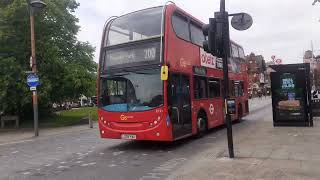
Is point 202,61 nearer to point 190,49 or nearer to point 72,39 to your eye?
point 190,49

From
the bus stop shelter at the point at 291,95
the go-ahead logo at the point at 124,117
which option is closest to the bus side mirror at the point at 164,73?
the go-ahead logo at the point at 124,117

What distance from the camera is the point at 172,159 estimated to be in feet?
38.9

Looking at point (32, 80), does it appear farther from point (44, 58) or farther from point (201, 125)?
point (201, 125)

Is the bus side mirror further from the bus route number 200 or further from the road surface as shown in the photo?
the road surface

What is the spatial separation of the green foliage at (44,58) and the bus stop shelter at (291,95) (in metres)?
13.3

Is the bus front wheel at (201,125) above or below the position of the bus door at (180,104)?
below

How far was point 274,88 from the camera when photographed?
19250 millimetres

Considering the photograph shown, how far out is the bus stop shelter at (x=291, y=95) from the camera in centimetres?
1872

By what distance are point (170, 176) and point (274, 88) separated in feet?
36.0

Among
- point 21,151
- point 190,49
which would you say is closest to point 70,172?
point 21,151

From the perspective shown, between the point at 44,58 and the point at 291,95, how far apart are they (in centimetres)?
1536

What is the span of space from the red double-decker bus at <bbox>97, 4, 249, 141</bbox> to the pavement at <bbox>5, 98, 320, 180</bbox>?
2.38ft

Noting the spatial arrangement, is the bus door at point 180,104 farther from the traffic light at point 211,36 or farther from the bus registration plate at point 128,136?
the traffic light at point 211,36

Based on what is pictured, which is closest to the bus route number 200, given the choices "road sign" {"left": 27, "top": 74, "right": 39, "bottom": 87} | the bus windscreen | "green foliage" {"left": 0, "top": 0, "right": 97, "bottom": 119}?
the bus windscreen
